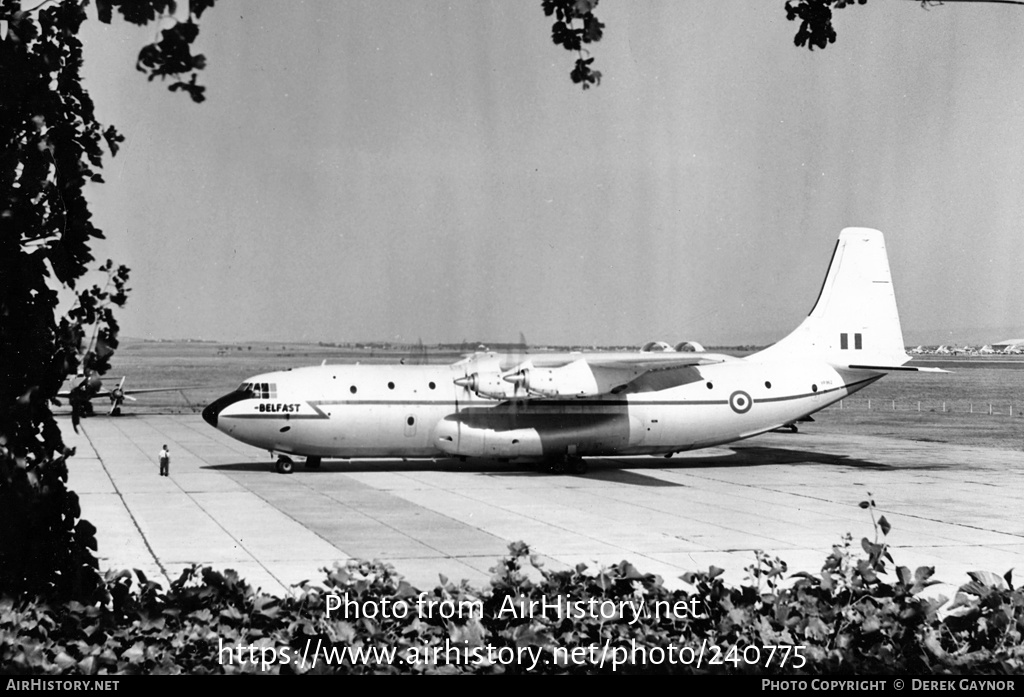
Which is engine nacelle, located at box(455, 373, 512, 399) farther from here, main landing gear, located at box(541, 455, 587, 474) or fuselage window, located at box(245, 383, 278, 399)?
fuselage window, located at box(245, 383, 278, 399)

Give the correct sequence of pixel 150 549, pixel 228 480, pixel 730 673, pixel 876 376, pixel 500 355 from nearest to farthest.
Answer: pixel 730 673
pixel 150 549
pixel 228 480
pixel 500 355
pixel 876 376

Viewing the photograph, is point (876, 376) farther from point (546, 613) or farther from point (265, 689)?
point (265, 689)

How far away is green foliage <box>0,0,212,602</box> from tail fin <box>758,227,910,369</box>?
28.6 m

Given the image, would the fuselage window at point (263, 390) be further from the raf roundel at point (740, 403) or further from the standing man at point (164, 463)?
the raf roundel at point (740, 403)

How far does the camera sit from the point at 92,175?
314 inches

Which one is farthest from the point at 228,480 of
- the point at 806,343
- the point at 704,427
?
the point at 806,343

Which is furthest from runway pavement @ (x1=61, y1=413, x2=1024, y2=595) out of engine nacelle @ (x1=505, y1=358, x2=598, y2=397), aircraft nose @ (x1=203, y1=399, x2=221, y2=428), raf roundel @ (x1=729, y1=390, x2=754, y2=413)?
engine nacelle @ (x1=505, y1=358, x2=598, y2=397)

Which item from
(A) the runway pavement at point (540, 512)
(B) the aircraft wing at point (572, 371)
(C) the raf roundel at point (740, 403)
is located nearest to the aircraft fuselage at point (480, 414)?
(C) the raf roundel at point (740, 403)

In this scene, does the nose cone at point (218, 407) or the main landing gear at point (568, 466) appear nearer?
the nose cone at point (218, 407)

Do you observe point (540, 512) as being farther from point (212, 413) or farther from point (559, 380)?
point (212, 413)

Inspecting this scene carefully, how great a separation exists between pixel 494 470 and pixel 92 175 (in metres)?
24.6

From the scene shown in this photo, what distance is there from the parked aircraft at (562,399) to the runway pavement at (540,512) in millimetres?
1065

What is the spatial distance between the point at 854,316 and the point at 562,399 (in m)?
11.2

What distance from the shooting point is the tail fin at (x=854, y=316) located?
3341cm
